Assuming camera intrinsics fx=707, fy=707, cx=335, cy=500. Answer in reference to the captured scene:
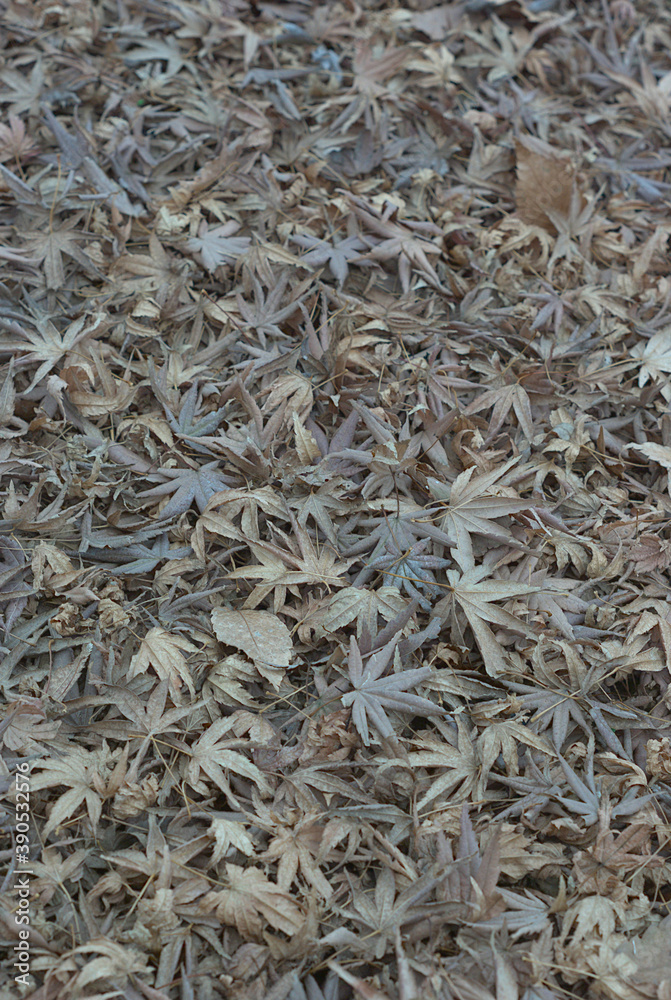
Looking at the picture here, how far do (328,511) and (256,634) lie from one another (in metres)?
0.30

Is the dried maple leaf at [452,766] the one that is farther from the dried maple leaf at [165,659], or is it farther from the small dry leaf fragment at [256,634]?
the dried maple leaf at [165,659]

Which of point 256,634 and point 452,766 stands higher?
point 256,634

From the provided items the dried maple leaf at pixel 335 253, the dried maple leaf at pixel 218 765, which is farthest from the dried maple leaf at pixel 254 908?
the dried maple leaf at pixel 335 253

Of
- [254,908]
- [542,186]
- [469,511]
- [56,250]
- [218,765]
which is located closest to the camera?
[254,908]

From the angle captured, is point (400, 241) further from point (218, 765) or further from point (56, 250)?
point (218, 765)

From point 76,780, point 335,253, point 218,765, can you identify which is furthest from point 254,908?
point 335,253

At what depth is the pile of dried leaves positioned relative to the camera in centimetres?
117

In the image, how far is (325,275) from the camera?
6.00 ft

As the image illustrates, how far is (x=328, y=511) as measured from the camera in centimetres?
150

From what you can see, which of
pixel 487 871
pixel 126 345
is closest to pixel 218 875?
pixel 487 871

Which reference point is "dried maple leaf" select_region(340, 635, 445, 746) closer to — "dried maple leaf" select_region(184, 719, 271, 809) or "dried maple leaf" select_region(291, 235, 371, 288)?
"dried maple leaf" select_region(184, 719, 271, 809)

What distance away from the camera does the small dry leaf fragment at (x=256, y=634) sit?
135 cm
